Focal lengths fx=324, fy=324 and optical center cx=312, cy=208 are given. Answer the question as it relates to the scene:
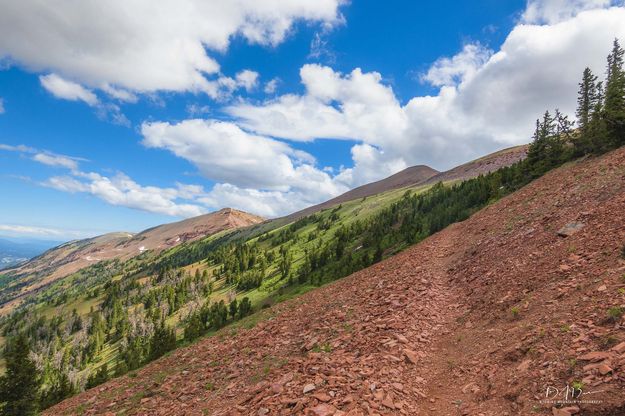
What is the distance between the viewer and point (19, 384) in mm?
51188

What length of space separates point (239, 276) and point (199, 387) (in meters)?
140

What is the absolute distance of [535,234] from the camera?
2759 cm

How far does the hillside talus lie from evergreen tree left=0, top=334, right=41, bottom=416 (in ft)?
122

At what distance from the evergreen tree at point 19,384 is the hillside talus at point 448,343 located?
37068mm

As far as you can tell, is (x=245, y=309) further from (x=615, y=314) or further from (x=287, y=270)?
(x=615, y=314)

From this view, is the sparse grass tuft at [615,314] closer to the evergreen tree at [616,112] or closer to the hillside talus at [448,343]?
the hillside talus at [448,343]

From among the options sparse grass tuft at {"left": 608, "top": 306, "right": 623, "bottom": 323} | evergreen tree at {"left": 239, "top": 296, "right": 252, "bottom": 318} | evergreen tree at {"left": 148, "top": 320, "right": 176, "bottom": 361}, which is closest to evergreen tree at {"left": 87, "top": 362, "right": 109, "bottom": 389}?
evergreen tree at {"left": 148, "top": 320, "right": 176, "bottom": 361}

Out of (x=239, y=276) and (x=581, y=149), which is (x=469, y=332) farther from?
(x=239, y=276)

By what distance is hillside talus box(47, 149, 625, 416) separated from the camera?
11609 mm

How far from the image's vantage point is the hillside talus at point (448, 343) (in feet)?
38.1

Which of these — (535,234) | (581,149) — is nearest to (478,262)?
(535,234)

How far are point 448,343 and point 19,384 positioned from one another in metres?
66.7

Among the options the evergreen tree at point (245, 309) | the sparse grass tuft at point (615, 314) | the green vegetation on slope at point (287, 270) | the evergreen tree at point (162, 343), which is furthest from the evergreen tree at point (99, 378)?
the sparse grass tuft at point (615, 314)

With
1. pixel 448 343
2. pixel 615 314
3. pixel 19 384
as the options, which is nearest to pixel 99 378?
pixel 19 384
